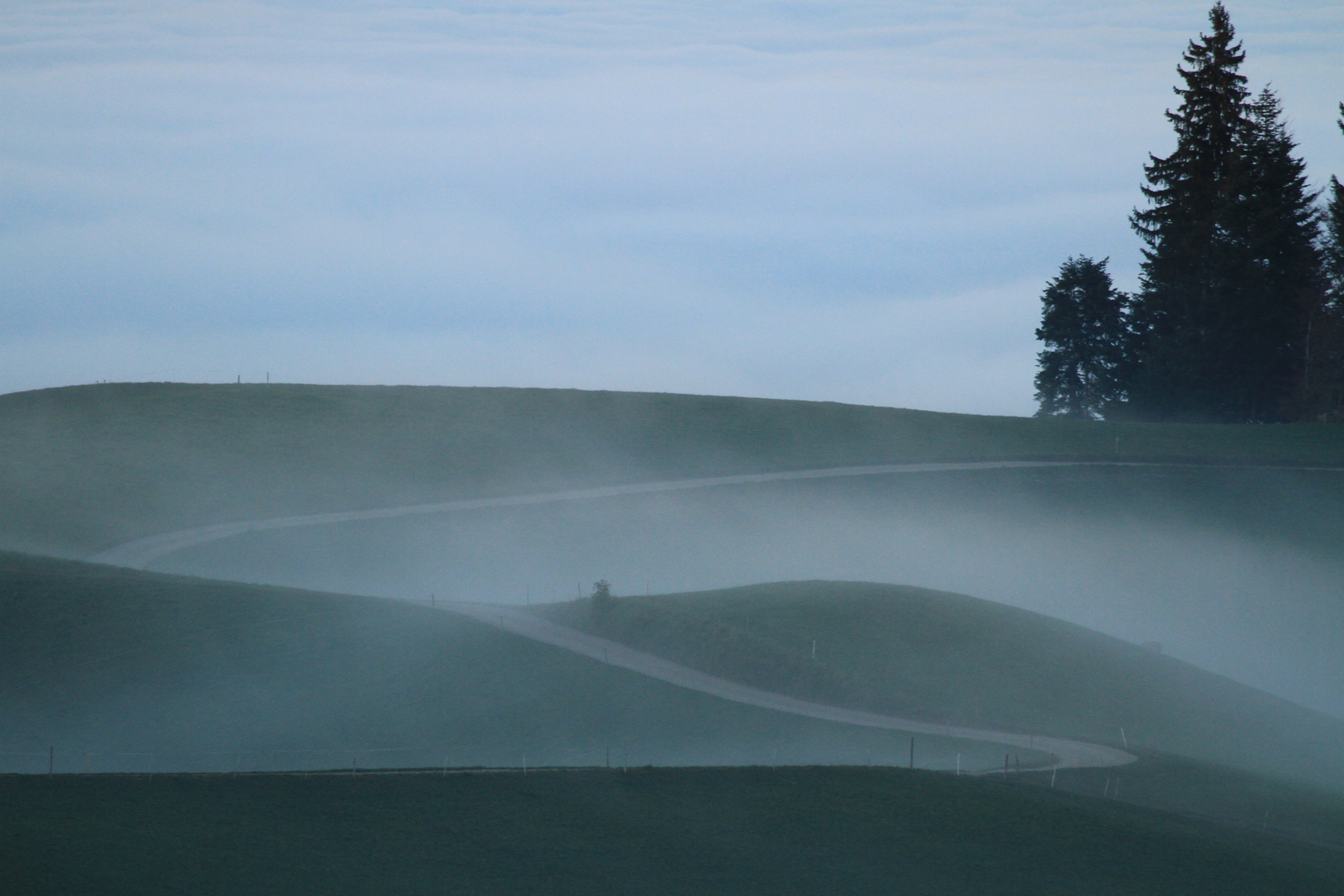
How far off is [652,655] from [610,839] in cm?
1841

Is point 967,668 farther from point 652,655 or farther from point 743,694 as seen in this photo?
point 652,655

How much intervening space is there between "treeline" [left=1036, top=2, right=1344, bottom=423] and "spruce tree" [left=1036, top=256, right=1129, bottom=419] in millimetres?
2850

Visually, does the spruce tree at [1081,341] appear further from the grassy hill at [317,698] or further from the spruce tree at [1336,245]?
the grassy hill at [317,698]

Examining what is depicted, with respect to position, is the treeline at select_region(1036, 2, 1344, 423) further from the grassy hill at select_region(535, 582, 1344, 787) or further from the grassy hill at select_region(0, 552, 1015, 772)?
the grassy hill at select_region(0, 552, 1015, 772)

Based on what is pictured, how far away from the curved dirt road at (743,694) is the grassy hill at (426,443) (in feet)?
86.9

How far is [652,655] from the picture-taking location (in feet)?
132

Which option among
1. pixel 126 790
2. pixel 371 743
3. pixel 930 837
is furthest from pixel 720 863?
pixel 371 743

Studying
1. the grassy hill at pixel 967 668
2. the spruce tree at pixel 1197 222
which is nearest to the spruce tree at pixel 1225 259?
the spruce tree at pixel 1197 222

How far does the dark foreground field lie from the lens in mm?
19406

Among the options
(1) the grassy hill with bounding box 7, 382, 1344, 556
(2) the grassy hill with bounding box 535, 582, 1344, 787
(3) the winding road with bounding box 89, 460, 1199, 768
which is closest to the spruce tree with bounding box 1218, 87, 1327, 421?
(1) the grassy hill with bounding box 7, 382, 1344, 556

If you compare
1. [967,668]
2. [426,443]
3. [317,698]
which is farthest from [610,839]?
[426,443]

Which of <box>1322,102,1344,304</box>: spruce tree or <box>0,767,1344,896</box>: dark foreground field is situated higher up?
<box>1322,102,1344,304</box>: spruce tree

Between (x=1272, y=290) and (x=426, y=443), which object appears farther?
(x=1272, y=290)

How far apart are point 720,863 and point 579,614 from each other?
2354cm
